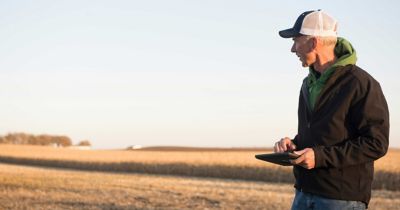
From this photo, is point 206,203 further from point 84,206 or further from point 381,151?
point 381,151

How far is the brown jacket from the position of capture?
3.06 meters

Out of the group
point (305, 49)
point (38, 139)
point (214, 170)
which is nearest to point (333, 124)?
point (305, 49)

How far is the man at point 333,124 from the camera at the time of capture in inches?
121

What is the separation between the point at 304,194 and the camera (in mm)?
3322

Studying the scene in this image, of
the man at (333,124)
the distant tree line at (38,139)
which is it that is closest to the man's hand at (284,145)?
the man at (333,124)

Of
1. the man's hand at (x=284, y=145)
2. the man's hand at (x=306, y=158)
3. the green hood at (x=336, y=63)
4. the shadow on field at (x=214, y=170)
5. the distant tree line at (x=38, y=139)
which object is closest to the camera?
the man's hand at (x=306, y=158)

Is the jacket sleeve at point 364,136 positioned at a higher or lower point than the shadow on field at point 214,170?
higher

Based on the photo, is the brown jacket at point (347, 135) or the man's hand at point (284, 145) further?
the man's hand at point (284, 145)

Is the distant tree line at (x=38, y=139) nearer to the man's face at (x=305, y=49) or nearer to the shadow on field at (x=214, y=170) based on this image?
the shadow on field at (x=214, y=170)

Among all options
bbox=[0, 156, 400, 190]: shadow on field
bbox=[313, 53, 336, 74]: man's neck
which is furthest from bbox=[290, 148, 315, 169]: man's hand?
bbox=[0, 156, 400, 190]: shadow on field

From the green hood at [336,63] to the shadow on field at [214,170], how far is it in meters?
22.8

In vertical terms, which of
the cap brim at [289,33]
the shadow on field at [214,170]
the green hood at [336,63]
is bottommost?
the shadow on field at [214,170]

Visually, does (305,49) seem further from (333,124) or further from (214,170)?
(214,170)

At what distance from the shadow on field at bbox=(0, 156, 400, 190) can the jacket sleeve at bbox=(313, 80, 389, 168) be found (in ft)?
75.4
